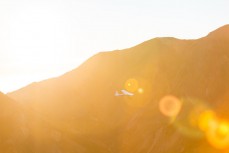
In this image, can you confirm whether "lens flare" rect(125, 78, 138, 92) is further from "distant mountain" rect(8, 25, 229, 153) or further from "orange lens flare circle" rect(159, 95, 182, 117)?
"orange lens flare circle" rect(159, 95, 182, 117)

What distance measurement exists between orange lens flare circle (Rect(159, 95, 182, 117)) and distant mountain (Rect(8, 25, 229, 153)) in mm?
1129

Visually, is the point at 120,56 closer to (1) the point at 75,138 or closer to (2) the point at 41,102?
(2) the point at 41,102

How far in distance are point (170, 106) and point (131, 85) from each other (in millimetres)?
21225

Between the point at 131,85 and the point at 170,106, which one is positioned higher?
the point at 131,85

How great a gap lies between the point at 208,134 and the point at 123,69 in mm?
45360

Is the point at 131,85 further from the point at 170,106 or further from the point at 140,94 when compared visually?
the point at 170,106

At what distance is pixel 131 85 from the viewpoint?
300ft

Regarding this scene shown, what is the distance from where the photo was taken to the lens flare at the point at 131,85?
292ft

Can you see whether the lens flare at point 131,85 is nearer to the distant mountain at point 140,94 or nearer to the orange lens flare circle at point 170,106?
the distant mountain at point 140,94

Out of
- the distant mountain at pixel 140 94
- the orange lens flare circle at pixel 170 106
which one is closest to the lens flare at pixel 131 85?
the distant mountain at pixel 140 94

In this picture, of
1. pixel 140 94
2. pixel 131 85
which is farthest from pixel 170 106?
pixel 131 85

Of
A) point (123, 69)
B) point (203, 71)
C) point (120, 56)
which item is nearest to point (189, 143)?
point (203, 71)

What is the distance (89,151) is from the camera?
225 feet

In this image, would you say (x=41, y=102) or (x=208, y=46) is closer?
(x=208, y=46)
